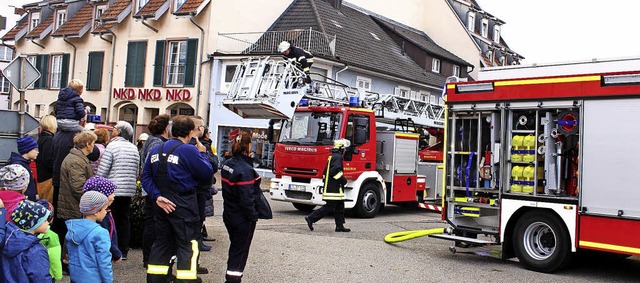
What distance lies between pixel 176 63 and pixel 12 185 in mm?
25478

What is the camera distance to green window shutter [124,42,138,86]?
31.7 metres

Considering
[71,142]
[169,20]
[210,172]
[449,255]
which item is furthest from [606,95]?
[169,20]

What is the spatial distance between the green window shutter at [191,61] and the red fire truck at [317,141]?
13.7 meters

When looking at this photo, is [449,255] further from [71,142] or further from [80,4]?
[80,4]

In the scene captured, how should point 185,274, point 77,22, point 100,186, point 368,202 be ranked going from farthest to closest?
point 77,22
point 368,202
point 185,274
point 100,186

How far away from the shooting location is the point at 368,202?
15.8m

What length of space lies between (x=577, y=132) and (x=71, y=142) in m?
6.36

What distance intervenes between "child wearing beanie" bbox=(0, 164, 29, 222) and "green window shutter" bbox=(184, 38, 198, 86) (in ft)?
80.1

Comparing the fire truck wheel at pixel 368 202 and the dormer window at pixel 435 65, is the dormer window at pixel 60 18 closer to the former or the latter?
the dormer window at pixel 435 65

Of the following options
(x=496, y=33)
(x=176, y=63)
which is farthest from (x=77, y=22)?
(x=496, y=33)

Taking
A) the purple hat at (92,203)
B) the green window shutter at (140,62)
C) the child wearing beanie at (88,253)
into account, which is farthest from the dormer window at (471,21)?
the child wearing beanie at (88,253)

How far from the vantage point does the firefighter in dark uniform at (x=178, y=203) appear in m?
6.59

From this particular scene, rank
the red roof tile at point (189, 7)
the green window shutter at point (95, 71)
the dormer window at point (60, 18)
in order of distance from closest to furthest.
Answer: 1. the red roof tile at point (189, 7)
2. the green window shutter at point (95, 71)
3. the dormer window at point (60, 18)

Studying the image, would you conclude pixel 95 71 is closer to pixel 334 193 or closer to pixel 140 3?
pixel 140 3
